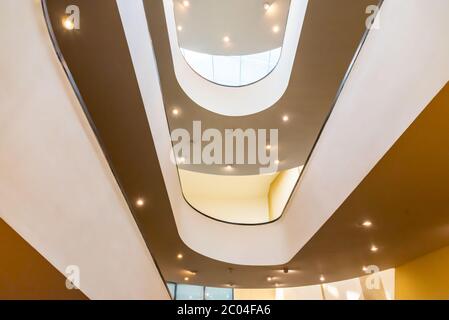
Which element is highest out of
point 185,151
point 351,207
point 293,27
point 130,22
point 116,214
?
point 293,27

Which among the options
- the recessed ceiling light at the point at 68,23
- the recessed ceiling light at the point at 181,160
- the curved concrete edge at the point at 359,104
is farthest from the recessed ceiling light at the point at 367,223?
the recessed ceiling light at the point at 181,160

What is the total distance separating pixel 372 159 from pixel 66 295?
3.37 meters

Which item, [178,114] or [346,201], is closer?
[346,201]

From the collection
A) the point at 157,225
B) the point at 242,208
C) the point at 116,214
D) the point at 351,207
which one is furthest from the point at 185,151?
the point at 116,214

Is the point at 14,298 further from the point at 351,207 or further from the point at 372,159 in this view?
the point at 351,207

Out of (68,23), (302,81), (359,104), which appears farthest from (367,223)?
(68,23)

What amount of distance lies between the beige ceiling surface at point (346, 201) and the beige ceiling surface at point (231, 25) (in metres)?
2.77

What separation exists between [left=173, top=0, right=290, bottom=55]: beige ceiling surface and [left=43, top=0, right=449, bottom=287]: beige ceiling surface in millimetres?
2765

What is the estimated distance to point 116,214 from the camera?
12.0ft

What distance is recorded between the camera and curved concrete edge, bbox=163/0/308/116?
25.8ft

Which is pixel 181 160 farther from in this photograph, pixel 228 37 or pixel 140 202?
pixel 228 37

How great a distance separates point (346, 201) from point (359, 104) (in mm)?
1340

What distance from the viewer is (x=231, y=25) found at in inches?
389

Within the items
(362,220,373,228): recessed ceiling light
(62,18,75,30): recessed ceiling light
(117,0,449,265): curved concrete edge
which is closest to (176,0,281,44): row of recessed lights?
(117,0,449,265): curved concrete edge
